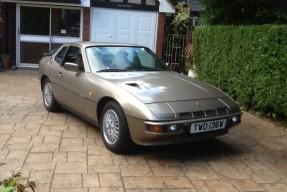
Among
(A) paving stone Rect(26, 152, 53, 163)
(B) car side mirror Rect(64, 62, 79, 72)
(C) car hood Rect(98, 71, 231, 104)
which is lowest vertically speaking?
(A) paving stone Rect(26, 152, 53, 163)

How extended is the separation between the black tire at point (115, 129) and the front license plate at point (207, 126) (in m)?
0.84

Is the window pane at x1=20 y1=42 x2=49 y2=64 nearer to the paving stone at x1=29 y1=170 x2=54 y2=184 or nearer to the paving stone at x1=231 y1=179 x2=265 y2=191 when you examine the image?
the paving stone at x1=29 y1=170 x2=54 y2=184

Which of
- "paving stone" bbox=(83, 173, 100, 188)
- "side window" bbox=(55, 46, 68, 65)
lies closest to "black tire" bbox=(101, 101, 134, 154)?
"paving stone" bbox=(83, 173, 100, 188)

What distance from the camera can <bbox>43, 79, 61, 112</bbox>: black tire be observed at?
7203mm

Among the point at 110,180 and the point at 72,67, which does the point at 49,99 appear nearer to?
the point at 72,67

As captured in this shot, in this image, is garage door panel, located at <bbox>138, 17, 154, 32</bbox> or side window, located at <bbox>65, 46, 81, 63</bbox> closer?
side window, located at <bbox>65, 46, 81, 63</bbox>

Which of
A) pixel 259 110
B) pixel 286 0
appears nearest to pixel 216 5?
pixel 286 0

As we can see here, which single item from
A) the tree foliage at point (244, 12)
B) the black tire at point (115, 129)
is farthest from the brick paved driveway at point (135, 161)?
the tree foliage at point (244, 12)

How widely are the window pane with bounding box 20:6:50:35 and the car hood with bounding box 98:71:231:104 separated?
9.40m

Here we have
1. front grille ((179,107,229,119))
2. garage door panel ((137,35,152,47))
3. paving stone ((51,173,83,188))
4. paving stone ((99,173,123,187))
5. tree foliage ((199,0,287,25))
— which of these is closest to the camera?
paving stone ((51,173,83,188))

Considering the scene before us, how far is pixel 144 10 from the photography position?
14422 mm

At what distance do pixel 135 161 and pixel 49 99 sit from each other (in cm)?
313

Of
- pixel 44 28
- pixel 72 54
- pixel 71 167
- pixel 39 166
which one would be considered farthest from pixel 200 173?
pixel 44 28

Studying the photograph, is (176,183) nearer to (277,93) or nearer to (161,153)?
(161,153)
